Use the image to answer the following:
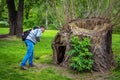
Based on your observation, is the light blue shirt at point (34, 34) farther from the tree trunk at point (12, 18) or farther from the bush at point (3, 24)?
the bush at point (3, 24)

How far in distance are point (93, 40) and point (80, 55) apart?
0.80 metres

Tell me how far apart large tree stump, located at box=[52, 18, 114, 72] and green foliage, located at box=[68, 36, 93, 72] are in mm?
261

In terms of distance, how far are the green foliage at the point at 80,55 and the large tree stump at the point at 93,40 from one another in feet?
0.85

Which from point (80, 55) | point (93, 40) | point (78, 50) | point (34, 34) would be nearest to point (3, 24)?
point (34, 34)

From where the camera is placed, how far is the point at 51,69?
1177cm

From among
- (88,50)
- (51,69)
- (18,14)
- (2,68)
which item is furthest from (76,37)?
(18,14)

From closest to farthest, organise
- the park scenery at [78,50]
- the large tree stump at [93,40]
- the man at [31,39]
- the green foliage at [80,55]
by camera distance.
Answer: the park scenery at [78,50] → the green foliage at [80,55] → the man at [31,39] → the large tree stump at [93,40]

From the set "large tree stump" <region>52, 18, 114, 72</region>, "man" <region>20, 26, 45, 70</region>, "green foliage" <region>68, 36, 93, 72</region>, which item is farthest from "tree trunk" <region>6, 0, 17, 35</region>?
"green foliage" <region>68, 36, 93, 72</region>

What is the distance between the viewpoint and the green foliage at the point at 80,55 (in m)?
11.3

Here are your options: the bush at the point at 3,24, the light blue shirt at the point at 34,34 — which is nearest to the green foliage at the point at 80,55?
the light blue shirt at the point at 34,34

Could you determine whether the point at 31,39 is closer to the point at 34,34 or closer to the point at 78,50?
the point at 34,34

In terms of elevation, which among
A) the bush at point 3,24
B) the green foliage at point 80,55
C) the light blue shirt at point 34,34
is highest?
the light blue shirt at point 34,34

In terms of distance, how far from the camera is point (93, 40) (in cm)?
1180

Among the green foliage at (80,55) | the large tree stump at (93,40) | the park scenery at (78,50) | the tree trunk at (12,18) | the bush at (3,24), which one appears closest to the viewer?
the park scenery at (78,50)
